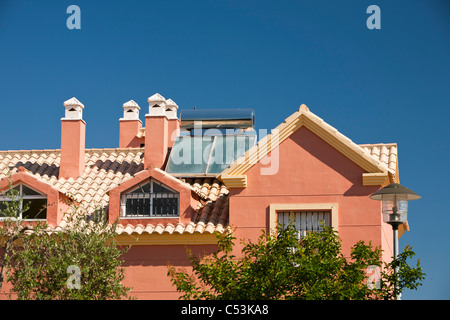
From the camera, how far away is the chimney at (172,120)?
1201 inches

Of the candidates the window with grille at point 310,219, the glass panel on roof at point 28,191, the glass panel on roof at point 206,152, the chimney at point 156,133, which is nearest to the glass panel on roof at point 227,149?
the glass panel on roof at point 206,152

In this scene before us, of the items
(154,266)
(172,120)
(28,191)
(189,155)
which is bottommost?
(154,266)

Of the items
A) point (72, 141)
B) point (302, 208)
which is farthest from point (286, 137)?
point (72, 141)

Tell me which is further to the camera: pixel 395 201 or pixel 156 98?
pixel 156 98

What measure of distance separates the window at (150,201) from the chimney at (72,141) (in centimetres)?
368

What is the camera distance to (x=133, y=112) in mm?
35938

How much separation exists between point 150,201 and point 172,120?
6.00 metres

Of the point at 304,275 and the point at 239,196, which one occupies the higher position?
the point at 239,196

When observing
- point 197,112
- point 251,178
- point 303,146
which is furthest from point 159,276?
point 197,112

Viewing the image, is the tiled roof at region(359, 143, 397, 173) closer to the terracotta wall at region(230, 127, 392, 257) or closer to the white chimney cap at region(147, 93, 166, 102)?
the terracotta wall at region(230, 127, 392, 257)

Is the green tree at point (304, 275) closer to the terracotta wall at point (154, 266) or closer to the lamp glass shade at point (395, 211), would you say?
the lamp glass shade at point (395, 211)

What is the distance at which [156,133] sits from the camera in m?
28.2

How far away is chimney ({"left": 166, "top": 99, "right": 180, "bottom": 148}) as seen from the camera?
30502 mm

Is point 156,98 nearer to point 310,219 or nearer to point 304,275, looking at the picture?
point 310,219
